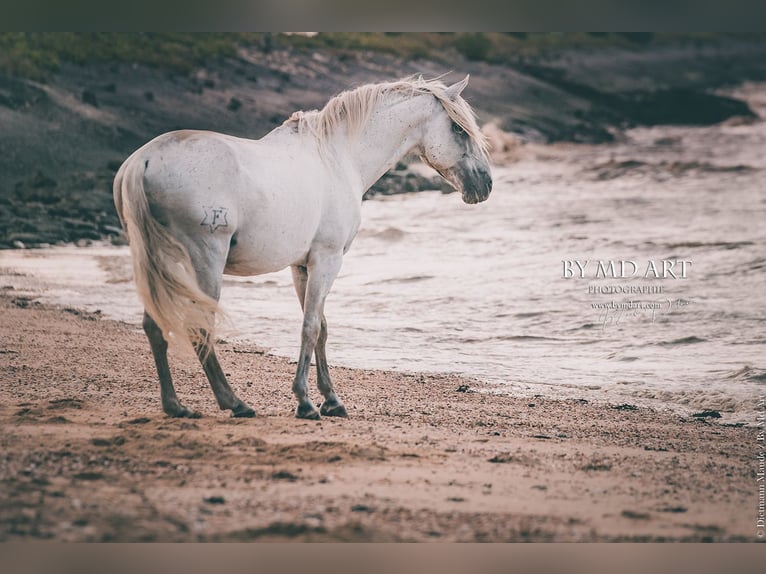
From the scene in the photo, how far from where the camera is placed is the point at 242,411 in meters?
4.85

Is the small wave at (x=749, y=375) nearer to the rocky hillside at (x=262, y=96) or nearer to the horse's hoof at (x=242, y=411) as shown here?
the horse's hoof at (x=242, y=411)

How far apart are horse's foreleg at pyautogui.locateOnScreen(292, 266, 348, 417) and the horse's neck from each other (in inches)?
23.4

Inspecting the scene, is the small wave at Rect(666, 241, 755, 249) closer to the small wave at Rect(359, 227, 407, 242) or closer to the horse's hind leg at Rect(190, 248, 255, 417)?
the small wave at Rect(359, 227, 407, 242)

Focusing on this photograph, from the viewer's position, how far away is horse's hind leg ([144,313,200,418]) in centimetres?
465

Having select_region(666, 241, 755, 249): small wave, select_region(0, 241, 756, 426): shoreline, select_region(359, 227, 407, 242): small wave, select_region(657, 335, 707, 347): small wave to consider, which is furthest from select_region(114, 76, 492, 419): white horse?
select_region(666, 241, 755, 249): small wave

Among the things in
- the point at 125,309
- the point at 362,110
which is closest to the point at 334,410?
the point at 362,110

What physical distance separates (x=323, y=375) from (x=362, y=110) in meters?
1.42

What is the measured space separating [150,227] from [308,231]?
83 cm

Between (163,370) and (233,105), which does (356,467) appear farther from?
(233,105)

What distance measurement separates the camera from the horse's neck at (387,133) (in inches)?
212

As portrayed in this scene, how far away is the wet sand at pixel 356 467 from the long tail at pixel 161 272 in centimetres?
51

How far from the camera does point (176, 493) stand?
147 inches

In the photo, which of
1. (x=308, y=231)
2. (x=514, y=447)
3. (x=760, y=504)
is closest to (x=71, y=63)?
(x=308, y=231)
